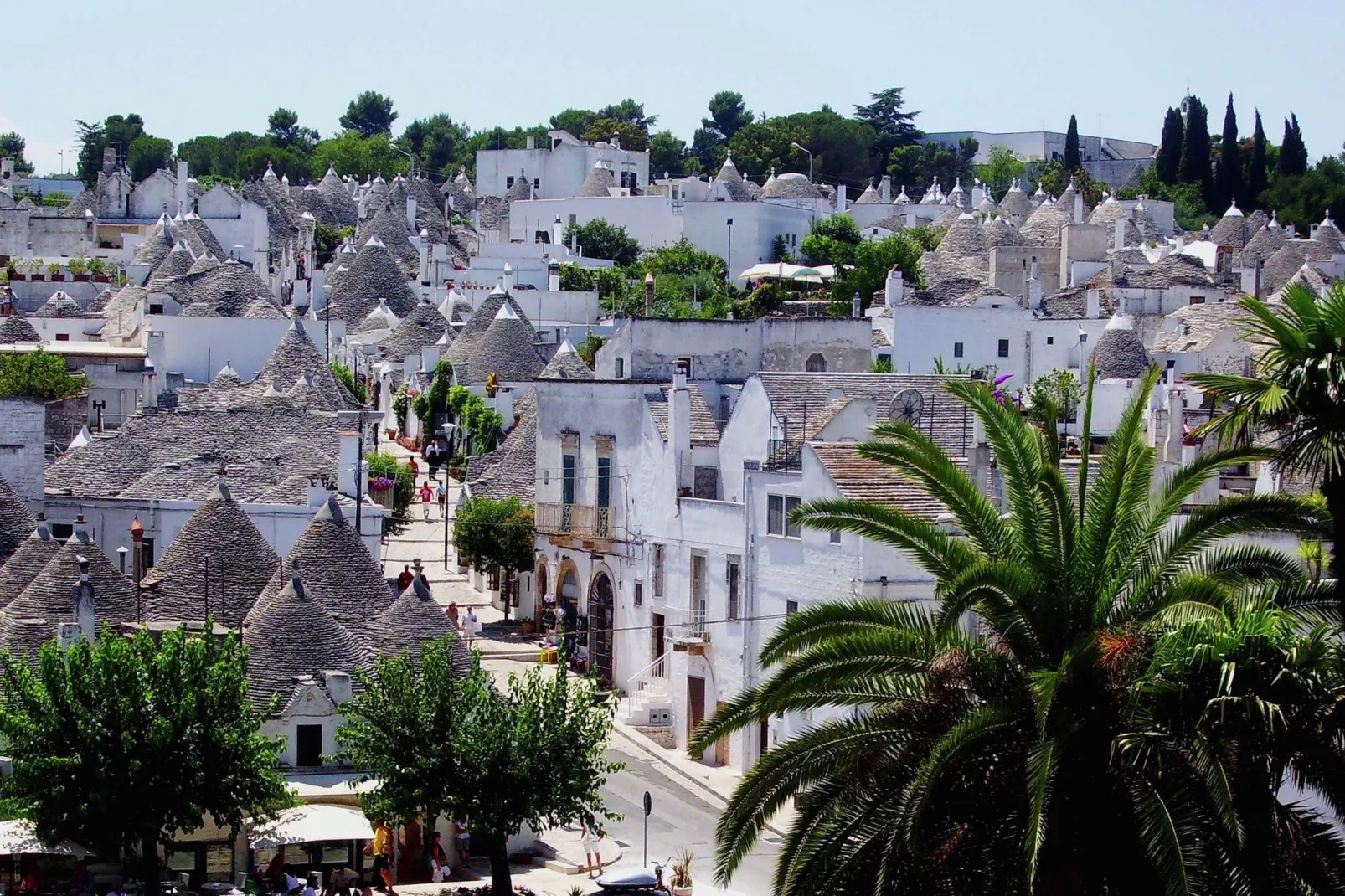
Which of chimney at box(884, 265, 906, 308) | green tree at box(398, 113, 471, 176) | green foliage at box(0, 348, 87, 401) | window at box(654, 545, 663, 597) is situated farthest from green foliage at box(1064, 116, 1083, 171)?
window at box(654, 545, 663, 597)

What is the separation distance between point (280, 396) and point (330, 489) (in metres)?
13.6

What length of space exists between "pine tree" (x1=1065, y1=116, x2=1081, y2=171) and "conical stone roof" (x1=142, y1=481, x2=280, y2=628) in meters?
116

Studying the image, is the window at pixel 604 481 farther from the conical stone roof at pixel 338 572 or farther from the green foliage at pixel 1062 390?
the green foliage at pixel 1062 390

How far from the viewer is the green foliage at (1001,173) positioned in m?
155

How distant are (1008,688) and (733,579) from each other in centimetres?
2121

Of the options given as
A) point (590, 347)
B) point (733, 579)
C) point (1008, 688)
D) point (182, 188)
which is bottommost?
point (733, 579)

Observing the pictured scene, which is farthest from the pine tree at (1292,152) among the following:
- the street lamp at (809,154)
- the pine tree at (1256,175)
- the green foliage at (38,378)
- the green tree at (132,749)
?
the green tree at (132,749)

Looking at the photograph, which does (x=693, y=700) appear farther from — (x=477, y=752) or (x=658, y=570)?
(x=477, y=752)

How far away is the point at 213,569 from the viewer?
139ft

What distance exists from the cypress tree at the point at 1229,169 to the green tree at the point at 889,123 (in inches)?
1194

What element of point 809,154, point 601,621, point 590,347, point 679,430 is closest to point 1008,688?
point 679,430

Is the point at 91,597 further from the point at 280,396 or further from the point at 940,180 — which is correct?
the point at 940,180

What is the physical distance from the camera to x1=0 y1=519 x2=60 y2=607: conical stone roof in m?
41.3

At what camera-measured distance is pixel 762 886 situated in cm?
3247
